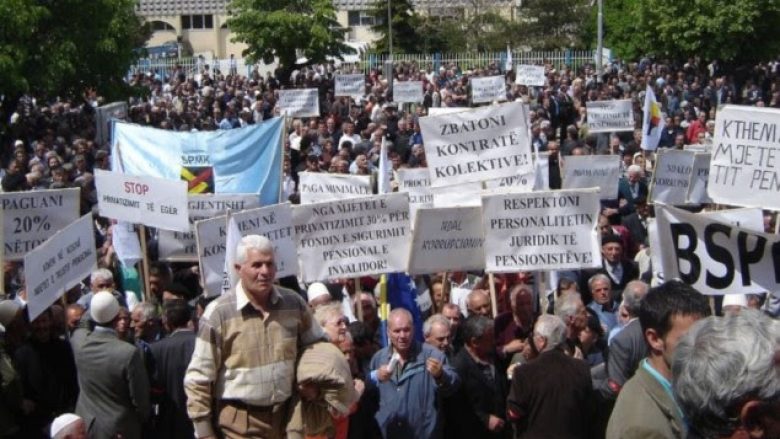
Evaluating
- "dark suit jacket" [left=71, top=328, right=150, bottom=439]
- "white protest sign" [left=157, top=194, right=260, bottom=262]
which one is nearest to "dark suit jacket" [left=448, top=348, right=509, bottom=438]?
"dark suit jacket" [left=71, top=328, right=150, bottom=439]

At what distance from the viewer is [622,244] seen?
467 inches

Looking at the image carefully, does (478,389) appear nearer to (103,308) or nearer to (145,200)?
(103,308)

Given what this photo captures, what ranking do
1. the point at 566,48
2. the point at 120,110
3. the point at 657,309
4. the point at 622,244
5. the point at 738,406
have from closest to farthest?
the point at 738,406
the point at 657,309
the point at 622,244
the point at 120,110
the point at 566,48

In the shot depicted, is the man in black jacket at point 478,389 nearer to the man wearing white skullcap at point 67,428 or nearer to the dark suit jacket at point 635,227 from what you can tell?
the man wearing white skullcap at point 67,428

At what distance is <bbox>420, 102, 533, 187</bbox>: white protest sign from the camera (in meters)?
10.4

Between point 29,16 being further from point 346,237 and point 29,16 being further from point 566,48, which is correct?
point 566,48

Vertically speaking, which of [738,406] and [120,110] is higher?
[738,406]

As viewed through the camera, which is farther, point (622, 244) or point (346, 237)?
point (622, 244)

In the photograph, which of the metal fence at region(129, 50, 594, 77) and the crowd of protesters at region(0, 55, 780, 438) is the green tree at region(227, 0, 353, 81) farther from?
the crowd of protesters at region(0, 55, 780, 438)

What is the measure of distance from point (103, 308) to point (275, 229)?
219cm

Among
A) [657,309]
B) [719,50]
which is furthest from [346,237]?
[719,50]

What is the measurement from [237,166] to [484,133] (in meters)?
4.24

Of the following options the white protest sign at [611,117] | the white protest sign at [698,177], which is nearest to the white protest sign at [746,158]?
the white protest sign at [698,177]

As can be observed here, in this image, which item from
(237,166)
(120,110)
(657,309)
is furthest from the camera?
(120,110)
